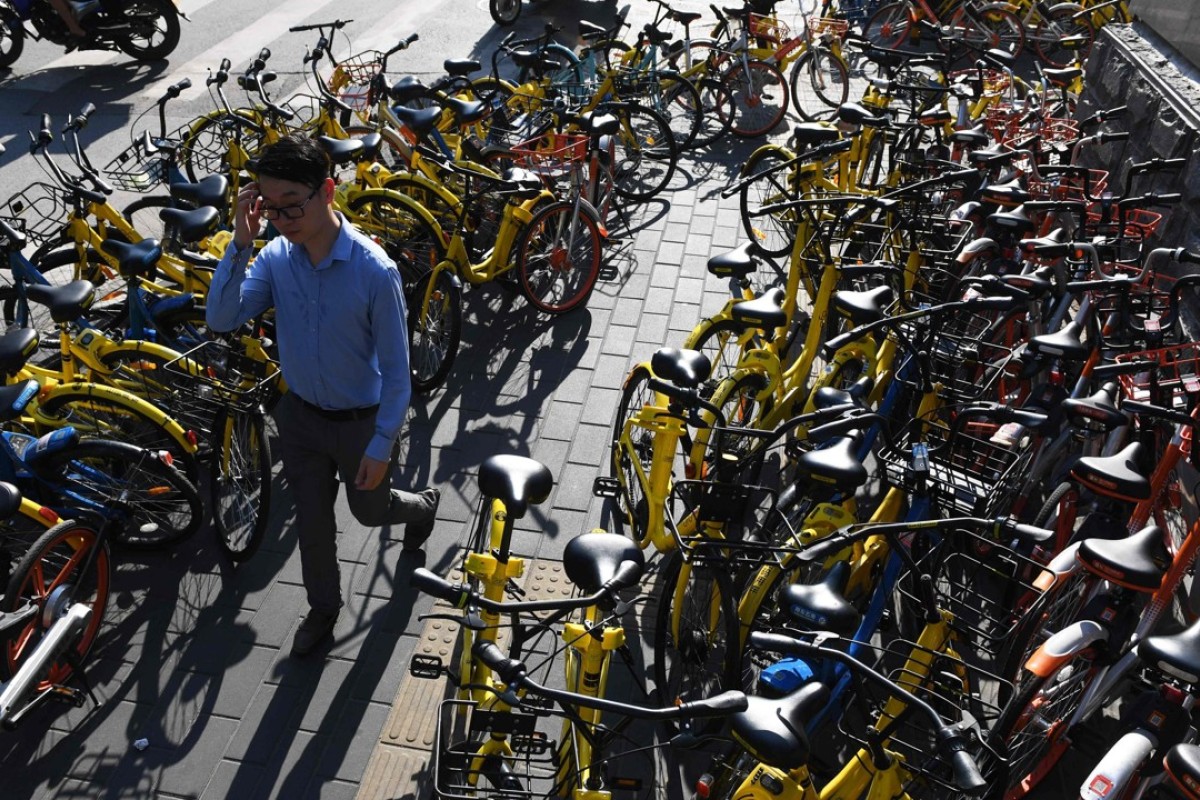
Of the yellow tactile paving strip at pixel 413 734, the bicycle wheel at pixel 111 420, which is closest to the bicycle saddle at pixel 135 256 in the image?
the bicycle wheel at pixel 111 420

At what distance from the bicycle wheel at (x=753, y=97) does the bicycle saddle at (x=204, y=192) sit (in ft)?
18.2

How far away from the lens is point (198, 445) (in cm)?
530

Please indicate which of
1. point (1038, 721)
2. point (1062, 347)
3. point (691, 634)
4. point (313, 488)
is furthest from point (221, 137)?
point (1038, 721)

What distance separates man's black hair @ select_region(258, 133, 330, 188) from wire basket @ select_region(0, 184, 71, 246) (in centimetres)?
323

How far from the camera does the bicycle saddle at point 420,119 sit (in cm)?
696

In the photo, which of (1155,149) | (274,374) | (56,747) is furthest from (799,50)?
(56,747)

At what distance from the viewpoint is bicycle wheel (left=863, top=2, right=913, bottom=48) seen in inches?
494

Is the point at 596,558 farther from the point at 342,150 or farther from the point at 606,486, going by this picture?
the point at 342,150

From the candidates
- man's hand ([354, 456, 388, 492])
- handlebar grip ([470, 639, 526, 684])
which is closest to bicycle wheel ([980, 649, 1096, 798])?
handlebar grip ([470, 639, 526, 684])

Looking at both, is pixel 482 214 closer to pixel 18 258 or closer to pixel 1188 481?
pixel 18 258

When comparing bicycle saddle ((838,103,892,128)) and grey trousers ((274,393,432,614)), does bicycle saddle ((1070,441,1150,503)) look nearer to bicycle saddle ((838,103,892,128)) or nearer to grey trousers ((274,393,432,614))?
grey trousers ((274,393,432,614))

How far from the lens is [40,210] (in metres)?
8.47

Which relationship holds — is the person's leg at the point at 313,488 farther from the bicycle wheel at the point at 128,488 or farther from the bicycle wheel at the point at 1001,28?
the bicycle wheel at the point at 1001,28

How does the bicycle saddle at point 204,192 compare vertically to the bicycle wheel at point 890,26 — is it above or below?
below
